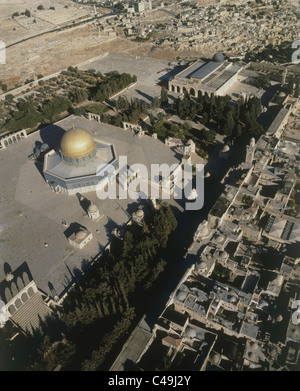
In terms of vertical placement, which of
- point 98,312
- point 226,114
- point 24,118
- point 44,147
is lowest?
point 98,312

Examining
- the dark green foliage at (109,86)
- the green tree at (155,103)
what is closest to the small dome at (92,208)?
the green tree at (155,103)

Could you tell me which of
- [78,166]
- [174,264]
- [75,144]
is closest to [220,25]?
[75,144]

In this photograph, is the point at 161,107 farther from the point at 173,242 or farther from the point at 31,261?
the point at 31,261

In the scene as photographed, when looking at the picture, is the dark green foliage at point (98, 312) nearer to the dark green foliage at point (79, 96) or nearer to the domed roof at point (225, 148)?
the domed roof at point (225, 148)

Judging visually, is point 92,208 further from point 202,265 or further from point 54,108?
point 54,108

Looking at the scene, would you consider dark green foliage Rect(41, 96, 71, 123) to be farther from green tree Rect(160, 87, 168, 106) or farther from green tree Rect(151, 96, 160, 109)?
green tree Rect(160, 87, 168, 106)

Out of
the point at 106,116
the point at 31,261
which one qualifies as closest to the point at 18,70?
the point at 106,116

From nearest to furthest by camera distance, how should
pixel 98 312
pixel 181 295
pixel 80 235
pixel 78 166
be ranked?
pixel 181 295 → pixel 98 312 → pixel 80 235 → pixel 78 166
